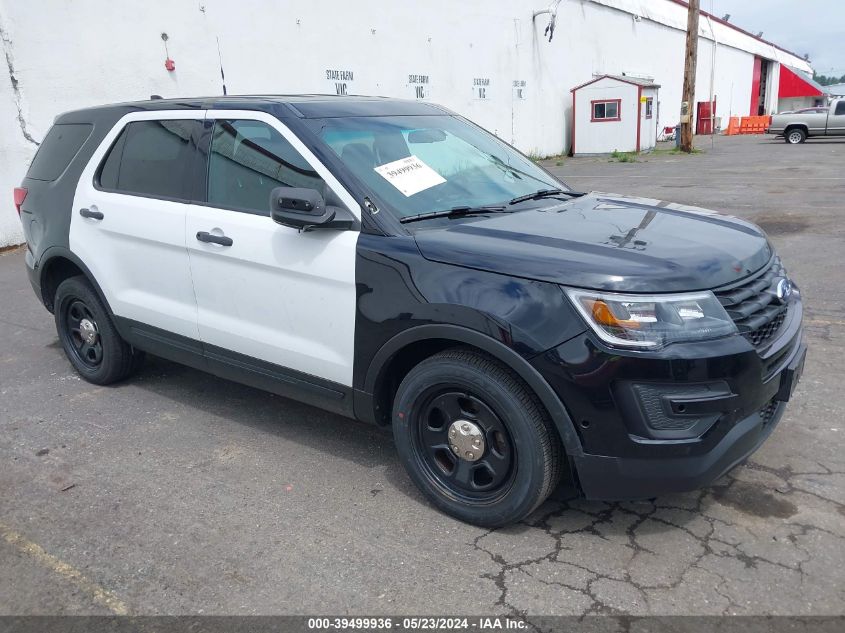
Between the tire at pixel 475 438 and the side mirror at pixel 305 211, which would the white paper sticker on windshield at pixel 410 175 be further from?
the tire at pixel 475 438

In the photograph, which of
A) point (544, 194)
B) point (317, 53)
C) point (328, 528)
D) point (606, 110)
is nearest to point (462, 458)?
point (328, 528)

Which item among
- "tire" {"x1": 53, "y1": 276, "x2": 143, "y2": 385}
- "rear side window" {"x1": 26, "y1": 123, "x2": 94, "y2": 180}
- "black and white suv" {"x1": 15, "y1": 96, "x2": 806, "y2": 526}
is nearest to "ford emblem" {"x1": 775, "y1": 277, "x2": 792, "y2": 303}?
"black and white suv" {"x1": 15, "y1": 96, "x2": 806, "y2": 526}

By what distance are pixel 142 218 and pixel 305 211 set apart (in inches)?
57.1

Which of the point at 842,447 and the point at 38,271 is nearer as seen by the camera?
the point at 842,447

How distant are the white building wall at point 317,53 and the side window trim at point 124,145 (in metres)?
7.21

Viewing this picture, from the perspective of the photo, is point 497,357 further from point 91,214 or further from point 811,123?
point 811,123

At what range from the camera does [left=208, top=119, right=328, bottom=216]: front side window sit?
145 inches

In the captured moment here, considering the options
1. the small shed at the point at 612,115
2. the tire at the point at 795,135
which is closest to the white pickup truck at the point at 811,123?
the tire at the point at 795,135

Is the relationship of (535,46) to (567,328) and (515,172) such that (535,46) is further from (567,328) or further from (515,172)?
(567,328)

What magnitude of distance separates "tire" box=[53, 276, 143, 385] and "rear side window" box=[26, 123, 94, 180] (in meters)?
0.77

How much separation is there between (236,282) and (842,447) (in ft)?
10.8

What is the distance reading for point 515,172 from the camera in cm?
430

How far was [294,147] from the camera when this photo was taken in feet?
12.0

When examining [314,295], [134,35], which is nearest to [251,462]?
[314,295]
